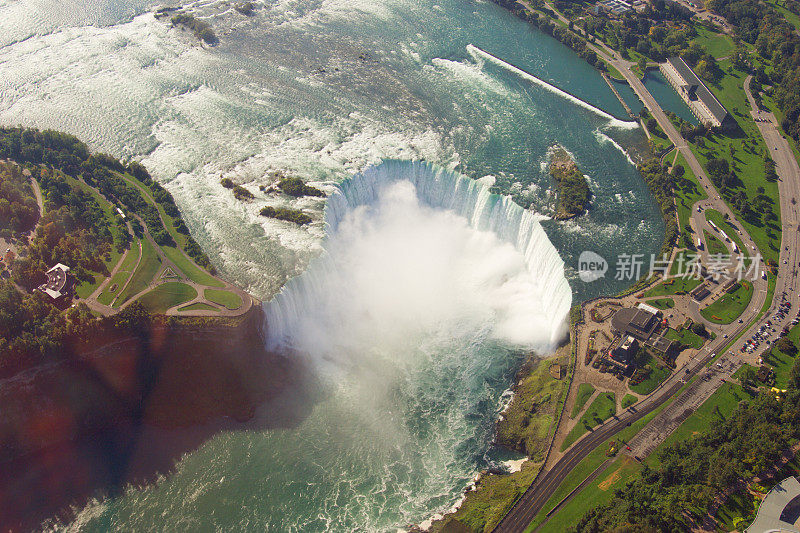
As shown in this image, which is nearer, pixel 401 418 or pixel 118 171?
pixel 401 418

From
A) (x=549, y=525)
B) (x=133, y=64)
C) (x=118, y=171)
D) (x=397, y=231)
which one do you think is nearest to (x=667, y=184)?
(x=397, y=231)

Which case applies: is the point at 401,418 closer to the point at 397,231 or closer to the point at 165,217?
the point at 397,231

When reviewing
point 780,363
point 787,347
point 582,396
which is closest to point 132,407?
point 582,396

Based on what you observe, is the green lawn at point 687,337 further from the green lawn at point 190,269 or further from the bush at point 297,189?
the green lawn at point 190,269

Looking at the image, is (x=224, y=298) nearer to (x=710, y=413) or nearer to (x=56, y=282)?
(x=56, y=282)

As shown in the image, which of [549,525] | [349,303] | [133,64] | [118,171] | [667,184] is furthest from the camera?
[133,64]

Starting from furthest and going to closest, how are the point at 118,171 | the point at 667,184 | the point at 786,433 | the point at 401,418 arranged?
1. the point at 667,184
2. the point at 118,171
3. the point at 401,418
4. the point at 786,433

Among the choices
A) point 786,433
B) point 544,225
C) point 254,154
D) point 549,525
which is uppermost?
point 786,433

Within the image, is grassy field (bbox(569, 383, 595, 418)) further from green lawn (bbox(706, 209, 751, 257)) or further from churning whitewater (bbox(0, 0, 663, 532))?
green lawn (bbox(706, 209, 751, 257))
